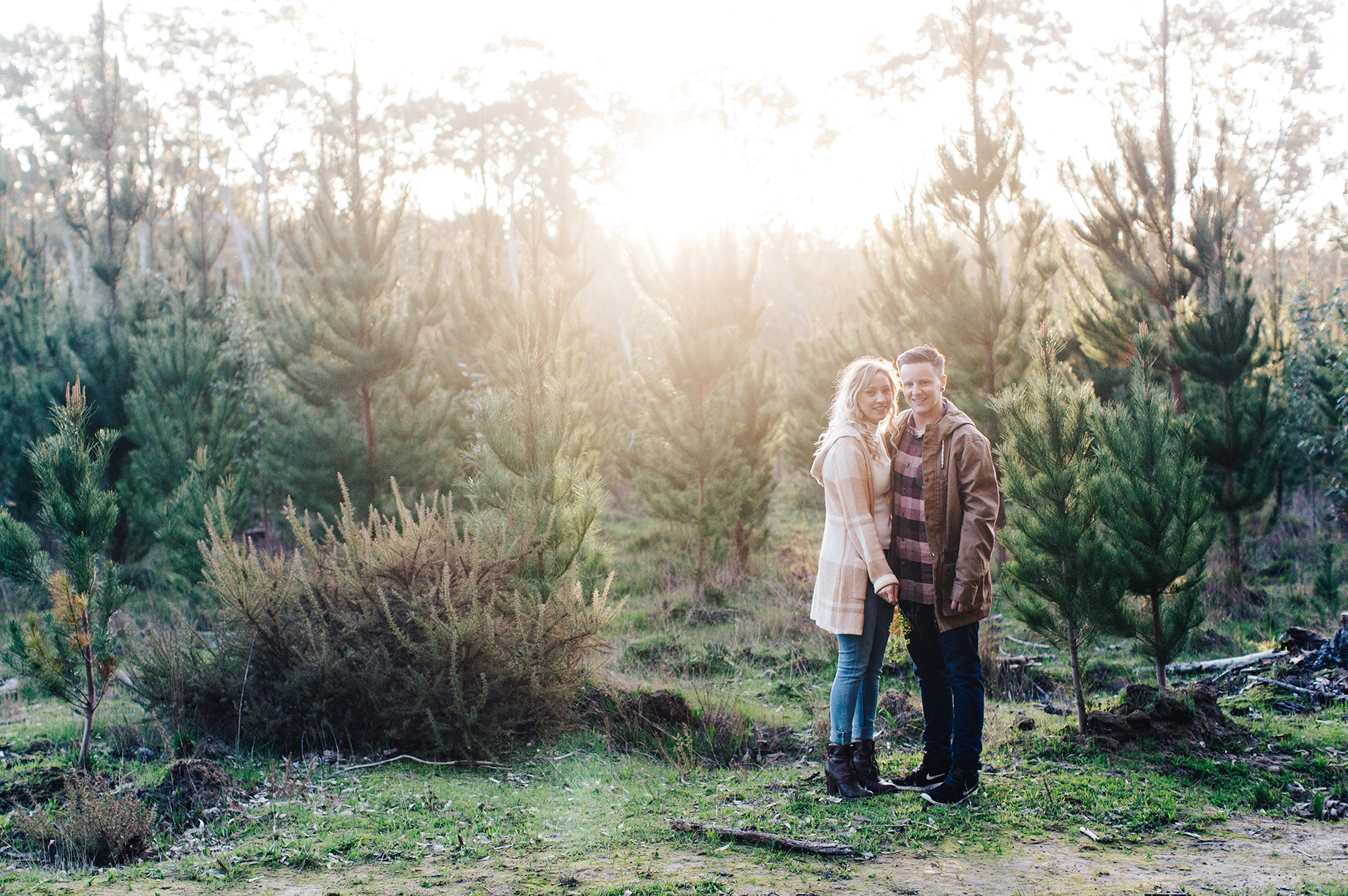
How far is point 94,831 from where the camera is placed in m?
4.05

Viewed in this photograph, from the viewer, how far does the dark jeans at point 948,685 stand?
14.3 ft

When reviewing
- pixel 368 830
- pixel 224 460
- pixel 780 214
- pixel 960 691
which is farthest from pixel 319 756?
pixel 780 214

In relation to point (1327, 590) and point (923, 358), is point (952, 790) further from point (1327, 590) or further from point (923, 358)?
point (1327, 590)

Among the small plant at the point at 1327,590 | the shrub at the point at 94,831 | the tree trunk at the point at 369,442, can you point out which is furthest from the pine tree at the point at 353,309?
the small plant at the point at 1327,590

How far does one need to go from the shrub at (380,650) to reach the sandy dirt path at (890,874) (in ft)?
6.09

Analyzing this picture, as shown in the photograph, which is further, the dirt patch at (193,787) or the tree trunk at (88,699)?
the tree trunk at (88,699)

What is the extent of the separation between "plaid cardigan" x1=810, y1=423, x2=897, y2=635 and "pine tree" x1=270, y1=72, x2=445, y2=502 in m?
8.18

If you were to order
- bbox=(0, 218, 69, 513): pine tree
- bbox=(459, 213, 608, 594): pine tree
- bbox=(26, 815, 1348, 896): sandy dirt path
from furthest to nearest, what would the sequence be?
bbox=(0, 218, 69, 513): pine tree
bbox=(459, 213, 608, 594): pine tree
bbox=(26, 815, 1348, 896): sandy dirt path

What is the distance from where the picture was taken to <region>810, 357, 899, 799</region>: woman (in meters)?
4.36

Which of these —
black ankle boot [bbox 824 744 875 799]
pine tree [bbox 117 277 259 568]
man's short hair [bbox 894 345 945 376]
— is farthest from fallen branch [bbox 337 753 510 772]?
pine tree [bbox 117 277 259 568]

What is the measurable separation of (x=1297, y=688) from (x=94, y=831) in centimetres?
718

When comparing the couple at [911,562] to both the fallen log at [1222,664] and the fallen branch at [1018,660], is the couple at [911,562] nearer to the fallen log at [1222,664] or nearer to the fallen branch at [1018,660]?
the fallen branch at [1018,660]

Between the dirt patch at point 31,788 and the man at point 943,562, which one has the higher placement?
the man at point 943,562

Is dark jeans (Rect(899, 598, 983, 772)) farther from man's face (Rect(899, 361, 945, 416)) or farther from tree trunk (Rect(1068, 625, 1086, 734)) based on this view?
tree trunk (Rect(1068, 625, 1086, 734))
